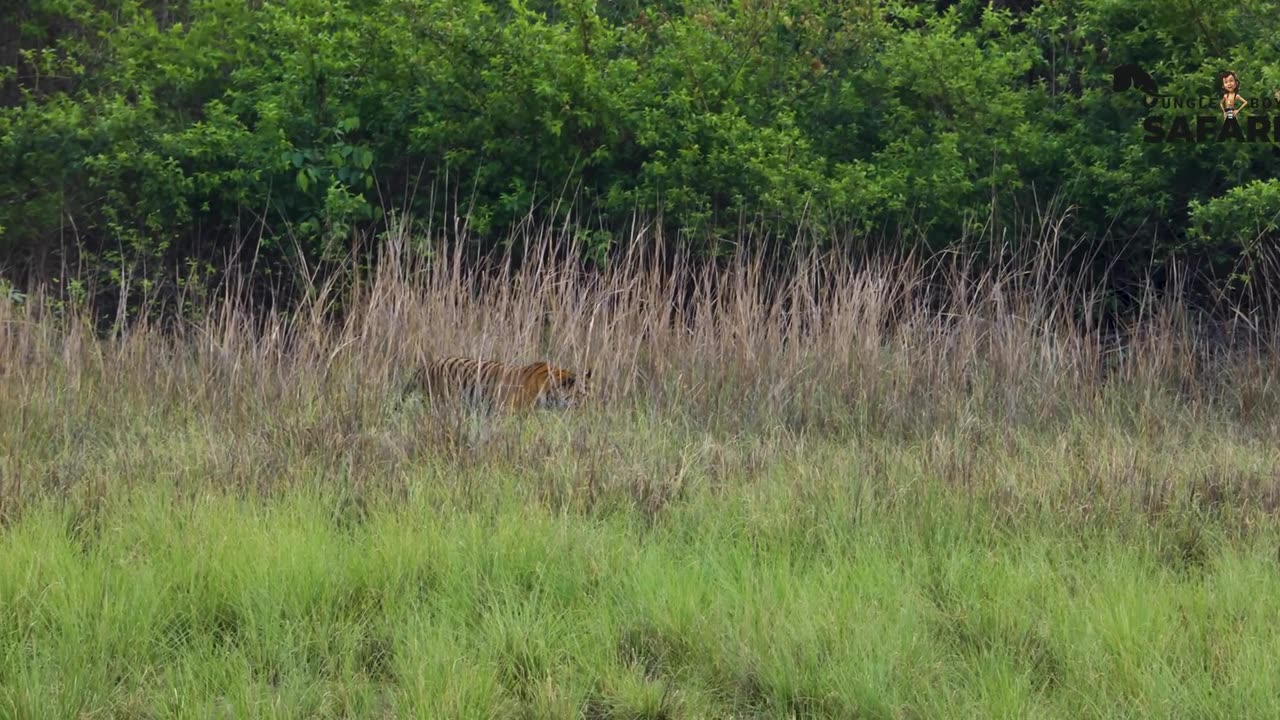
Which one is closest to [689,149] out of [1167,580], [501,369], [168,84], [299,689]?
[501,369]

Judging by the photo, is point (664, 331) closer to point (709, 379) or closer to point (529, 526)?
point (709, 379)

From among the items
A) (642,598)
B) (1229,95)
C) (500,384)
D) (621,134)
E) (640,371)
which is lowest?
(640,371)

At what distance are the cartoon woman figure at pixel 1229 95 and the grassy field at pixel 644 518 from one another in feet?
6.68

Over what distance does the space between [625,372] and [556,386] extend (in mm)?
495

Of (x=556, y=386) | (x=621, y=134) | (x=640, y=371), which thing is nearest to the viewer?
(x=556, y=386)

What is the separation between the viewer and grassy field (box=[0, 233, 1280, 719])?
12.9 feet

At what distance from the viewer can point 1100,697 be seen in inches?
149

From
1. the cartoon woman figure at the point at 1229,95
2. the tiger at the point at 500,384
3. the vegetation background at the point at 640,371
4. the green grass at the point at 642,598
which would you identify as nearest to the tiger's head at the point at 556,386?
the tiger at the point at 500,384

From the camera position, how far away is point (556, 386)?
665 centimetres

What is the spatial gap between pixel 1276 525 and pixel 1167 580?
27.3 inches

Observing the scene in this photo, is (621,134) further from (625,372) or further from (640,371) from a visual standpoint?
(625,372)

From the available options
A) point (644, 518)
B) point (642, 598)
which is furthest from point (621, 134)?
point (642, 598)

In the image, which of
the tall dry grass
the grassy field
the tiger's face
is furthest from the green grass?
the tiger's face

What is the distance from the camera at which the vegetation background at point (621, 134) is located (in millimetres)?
9398
